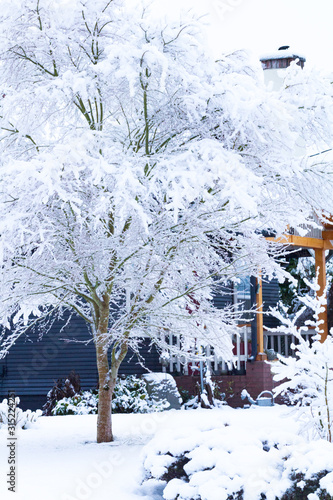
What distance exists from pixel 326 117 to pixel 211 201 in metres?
1.72

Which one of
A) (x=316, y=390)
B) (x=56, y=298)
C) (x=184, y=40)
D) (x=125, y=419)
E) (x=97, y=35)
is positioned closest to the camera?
(x=316, y=390)

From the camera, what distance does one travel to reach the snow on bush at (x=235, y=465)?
5.14m

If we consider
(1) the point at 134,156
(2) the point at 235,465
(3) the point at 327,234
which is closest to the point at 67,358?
(3) the point at 327,234

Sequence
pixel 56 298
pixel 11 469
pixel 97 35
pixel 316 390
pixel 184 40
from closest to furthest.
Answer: pixel 316 390 → pixel 11 469 → pixel 184 40 → pixel 97 35 → pixel 56 298

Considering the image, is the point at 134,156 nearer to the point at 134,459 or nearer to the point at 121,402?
the point at 134,459

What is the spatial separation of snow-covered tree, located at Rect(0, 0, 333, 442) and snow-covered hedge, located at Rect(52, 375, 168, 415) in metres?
3.76

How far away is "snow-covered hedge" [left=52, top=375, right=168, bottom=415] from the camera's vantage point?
40.2 feet

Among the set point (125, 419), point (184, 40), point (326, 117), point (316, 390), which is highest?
point (184, 40)

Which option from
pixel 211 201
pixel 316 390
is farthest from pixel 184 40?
pixel 316 390

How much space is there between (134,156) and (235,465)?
12.4ft

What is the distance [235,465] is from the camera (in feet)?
18.1

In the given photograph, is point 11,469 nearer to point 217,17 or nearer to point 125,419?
point 125,419

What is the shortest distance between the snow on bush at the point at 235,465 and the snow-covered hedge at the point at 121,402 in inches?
232

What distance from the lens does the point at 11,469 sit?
688cm
